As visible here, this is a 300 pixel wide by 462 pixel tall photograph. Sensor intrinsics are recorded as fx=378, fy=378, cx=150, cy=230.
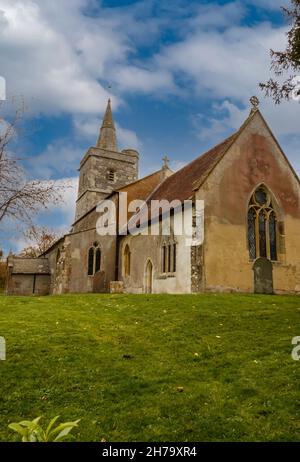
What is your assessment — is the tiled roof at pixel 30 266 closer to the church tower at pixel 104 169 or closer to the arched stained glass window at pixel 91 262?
the church tower at pixel 104 169

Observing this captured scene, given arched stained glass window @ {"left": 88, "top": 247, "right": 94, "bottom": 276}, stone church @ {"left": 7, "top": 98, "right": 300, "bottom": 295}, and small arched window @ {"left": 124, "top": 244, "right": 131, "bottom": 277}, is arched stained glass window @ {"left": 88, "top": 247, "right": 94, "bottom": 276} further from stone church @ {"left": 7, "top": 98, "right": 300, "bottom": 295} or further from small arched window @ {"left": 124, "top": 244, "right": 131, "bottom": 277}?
small arched window @ {"left": 124, "top": 244, "right": 131, "bottom": 277}

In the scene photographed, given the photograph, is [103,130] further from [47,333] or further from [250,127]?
[47,333]

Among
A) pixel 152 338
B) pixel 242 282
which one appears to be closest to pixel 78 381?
pixel 152 338

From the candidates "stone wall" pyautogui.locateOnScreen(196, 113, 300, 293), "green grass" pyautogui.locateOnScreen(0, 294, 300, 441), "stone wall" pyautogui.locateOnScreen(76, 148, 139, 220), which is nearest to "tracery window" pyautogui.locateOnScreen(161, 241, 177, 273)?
"stone wall" pyautogui.locateOnScreen(196, 113, 300, 293)

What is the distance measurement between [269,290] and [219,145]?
9591mm

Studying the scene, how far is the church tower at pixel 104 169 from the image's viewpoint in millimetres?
40344

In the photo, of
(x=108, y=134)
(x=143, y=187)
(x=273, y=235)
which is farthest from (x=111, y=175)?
(x=273, y=235)

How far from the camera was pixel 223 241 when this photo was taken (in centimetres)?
1914

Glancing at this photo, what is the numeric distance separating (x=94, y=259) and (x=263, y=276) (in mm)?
13124

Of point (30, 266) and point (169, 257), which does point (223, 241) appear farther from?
point (30, 266)

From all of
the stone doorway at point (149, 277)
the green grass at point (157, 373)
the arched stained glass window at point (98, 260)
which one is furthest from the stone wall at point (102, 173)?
the green grass at point (157, 373)

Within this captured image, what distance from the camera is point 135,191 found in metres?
29.9

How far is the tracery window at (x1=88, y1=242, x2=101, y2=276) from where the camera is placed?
91.7 feet

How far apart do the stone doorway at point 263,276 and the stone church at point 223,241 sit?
5 centimetres
